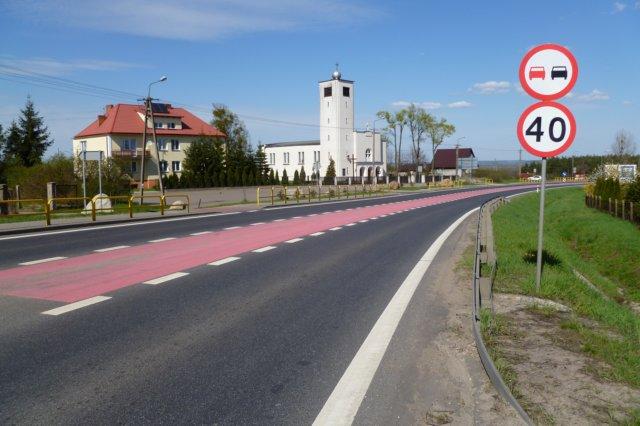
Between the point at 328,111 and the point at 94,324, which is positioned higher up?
the point at 328,111

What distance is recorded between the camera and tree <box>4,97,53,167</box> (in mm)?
78062

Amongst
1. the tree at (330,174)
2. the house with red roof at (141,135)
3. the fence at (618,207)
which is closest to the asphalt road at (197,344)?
the fence at (618,207)

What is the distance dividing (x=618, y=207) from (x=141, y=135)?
211 ft

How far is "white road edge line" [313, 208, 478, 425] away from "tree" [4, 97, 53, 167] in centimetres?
7949

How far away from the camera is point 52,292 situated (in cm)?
823

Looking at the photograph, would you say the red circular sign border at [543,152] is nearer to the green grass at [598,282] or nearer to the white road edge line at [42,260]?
the green grass at [598,282]

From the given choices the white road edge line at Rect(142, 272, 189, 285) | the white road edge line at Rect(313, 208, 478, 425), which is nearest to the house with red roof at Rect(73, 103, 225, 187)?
the white road edge line at Rect(142, 272, 189, 285)

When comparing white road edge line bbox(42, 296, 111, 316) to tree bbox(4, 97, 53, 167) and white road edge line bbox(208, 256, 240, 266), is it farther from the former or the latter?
tree bbox(4, 97, 53, 167)

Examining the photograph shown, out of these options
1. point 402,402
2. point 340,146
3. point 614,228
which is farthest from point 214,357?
point 340,146

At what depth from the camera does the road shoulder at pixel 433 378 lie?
4.04 m

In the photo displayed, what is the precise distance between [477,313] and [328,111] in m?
94.0

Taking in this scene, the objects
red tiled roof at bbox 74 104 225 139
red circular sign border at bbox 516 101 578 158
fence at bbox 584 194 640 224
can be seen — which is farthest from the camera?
red tiled roof at bbox 74 104 225 139

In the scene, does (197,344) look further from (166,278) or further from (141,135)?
(141,135)

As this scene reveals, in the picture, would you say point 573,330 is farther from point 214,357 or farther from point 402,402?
point 214,357
